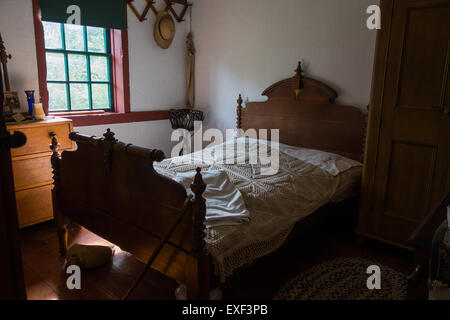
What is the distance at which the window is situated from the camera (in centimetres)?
345

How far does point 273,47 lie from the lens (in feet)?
12.1

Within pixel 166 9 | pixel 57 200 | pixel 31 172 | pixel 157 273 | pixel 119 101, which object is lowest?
pixel 157 273

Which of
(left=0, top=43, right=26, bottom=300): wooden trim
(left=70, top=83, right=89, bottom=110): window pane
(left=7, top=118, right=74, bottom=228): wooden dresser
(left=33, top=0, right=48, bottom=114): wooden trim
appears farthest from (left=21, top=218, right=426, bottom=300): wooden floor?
(left=70, top=83, right=89, bottom=110): window pane

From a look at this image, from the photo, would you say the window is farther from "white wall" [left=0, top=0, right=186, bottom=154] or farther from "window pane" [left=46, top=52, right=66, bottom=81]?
"white wall" [left=0, top=0, right=186, bottom=154]

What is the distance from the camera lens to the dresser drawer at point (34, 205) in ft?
9.12

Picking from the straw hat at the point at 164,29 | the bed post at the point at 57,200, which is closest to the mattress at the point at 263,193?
the bed post at the point at 57,200

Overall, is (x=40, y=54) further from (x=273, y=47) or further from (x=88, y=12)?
(x=273, y=47)

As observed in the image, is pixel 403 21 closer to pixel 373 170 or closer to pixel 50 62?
pixel 373 170

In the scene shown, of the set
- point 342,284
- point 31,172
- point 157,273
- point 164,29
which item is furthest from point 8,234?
point 164,29

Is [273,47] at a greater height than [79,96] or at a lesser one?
greater

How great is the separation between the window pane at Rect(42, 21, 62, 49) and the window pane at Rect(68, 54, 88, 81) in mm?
166

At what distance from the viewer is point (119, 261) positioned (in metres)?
2.46

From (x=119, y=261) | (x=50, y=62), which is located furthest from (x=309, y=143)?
(x=50, y=62)

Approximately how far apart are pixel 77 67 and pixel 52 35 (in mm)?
379
